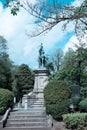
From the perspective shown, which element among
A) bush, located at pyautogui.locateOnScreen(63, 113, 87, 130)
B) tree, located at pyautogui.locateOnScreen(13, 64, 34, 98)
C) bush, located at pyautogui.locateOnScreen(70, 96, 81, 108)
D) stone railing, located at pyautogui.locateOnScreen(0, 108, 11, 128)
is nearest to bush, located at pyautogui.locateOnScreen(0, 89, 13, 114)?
stone railing, located at pyautogui.locateOnScreen(0, 108, 11, 128)

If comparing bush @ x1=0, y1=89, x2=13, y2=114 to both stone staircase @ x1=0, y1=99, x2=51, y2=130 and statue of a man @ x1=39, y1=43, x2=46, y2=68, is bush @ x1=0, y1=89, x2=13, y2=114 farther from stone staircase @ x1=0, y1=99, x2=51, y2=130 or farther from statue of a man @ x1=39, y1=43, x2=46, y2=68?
statue of a man @ x1=39, y1=43, x2=46, y2=68

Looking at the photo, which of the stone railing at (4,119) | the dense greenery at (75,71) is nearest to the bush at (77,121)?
the stone railing at (4,119)

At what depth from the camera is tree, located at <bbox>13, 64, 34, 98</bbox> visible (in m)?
79.9

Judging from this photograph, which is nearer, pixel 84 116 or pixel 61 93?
pixel 84 116

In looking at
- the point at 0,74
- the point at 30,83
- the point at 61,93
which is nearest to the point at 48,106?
the point at 61,93

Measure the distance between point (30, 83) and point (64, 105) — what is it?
56.4 m

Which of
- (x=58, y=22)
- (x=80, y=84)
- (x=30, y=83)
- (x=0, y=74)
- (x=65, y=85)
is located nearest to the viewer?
(x=58, y=22)

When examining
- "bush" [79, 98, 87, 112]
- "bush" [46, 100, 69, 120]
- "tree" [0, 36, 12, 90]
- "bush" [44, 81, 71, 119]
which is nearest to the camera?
"bush" [46, 100, 69, 120]

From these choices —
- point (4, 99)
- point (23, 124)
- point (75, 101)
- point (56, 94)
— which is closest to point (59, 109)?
point (75, 101)

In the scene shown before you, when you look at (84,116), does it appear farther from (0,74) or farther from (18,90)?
(18,90)

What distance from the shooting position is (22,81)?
80062mm

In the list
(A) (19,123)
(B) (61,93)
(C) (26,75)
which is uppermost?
(C) (26,75)

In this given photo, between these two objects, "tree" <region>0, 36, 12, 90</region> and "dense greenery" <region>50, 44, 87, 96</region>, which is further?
Answer: "tree" <region>0, 36, 12, 90</region>

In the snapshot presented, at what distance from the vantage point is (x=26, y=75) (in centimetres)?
8075
